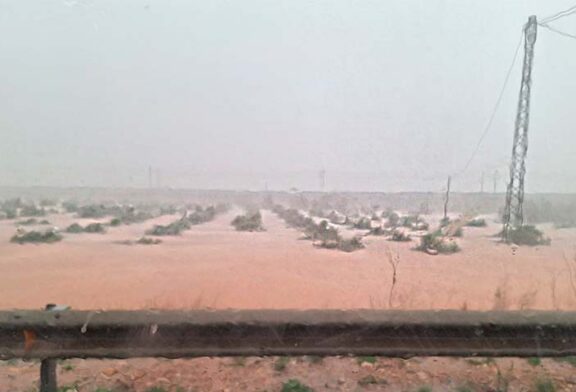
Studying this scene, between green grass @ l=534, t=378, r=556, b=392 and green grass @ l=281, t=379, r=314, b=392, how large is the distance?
83.5 inches

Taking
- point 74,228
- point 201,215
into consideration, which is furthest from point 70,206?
point 201,215

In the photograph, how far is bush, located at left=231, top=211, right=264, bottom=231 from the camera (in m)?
13.0

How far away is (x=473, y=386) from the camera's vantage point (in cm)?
412

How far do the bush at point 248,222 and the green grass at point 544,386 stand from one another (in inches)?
363

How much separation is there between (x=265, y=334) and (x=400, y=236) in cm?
769

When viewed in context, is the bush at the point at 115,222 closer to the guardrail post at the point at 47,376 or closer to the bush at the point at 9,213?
A: the bush at the point at 9,213

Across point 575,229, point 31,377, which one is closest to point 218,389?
point 31,377

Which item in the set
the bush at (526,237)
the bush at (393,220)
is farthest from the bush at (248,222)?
the bush at (526,237)

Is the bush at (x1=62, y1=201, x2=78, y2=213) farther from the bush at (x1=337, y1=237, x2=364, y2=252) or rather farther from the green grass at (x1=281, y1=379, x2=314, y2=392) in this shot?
the green grass at (x1=281, y1=379, x2=314, y2=392)

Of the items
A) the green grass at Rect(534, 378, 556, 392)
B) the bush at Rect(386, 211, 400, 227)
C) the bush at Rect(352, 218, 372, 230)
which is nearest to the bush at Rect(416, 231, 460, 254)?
the bush at Rect(386, 211, 400, 227)

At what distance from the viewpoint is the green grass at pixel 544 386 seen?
402 centimetres

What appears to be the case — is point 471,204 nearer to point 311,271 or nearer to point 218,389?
point 311,271

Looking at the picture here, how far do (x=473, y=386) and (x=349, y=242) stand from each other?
7.18 meters

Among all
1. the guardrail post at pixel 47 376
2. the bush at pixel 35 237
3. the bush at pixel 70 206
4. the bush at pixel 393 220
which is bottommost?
the guardrail post at pixel 47 376
